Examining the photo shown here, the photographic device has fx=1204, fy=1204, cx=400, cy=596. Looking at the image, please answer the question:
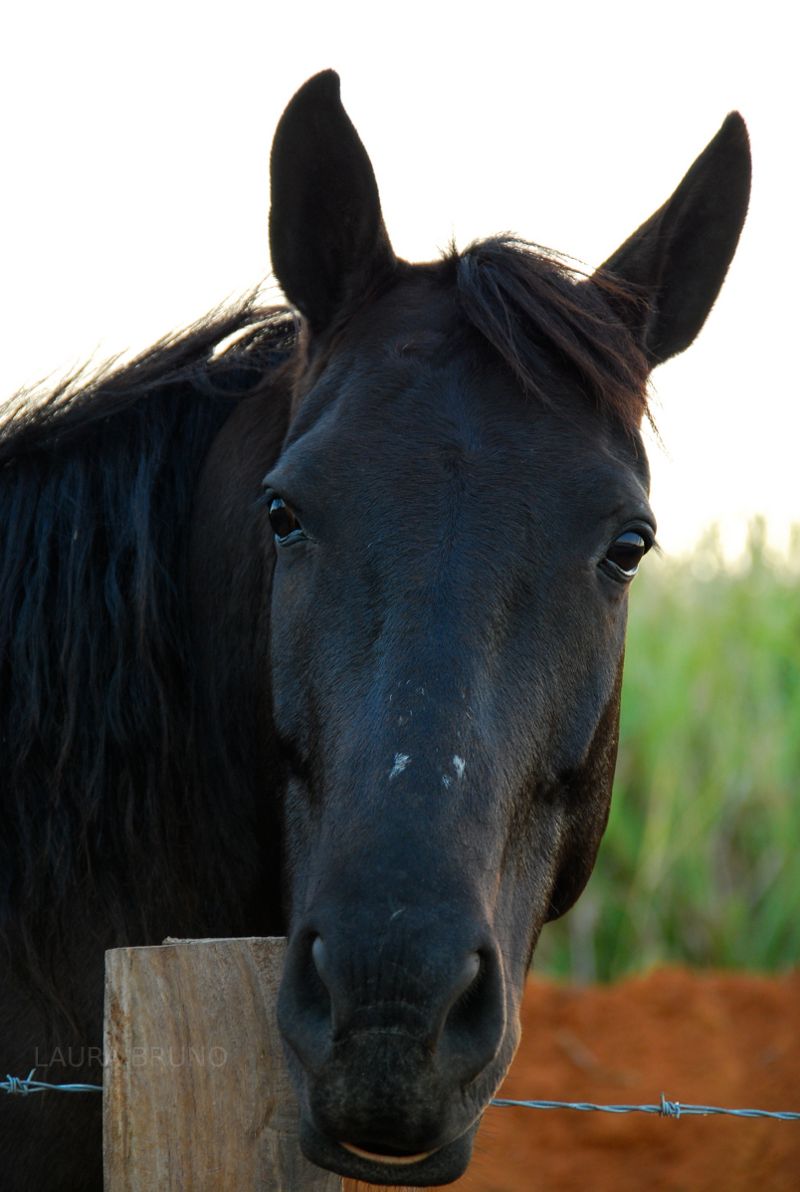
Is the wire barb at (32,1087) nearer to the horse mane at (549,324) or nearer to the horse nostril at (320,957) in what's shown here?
the horse nostril at (320,957)

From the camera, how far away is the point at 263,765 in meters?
2.89

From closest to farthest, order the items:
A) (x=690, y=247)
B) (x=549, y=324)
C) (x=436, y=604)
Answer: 1. (x=436, y=604)
2. (x=549, y=324)
3. (x=690, y=247)

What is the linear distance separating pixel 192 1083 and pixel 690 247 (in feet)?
8.32

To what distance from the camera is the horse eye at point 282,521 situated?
270 centimetres

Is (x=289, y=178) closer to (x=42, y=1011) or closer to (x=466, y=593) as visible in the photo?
(x=466, y=593)

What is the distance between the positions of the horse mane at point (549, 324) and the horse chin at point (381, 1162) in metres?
1.61

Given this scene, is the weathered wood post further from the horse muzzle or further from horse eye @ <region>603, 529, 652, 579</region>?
horse eye @ <region>603, 529, 652, 579</region>

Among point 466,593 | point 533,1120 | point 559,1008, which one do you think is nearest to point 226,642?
point 466,593

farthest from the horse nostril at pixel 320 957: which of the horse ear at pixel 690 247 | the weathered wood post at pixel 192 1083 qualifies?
the horse ear at pixel 690 247

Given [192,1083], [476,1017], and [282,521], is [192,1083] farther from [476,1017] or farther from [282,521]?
[282,521]

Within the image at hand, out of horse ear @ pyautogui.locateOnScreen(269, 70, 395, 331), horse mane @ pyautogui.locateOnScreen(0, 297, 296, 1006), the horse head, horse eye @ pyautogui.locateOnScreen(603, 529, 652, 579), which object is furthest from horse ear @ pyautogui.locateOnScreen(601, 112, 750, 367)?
horse mane @ pyautogui.locateOnScreen(0, 297, 296, 1006)

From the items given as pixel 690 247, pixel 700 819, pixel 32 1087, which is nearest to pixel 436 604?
pixel 32 1087

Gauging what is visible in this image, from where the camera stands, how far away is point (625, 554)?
2.74 metres

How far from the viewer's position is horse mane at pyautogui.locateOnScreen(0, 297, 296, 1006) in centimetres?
280
